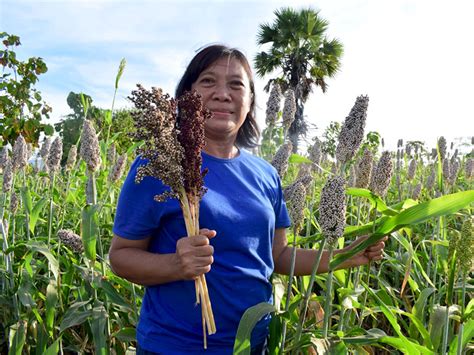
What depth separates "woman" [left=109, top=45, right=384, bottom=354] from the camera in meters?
1.81

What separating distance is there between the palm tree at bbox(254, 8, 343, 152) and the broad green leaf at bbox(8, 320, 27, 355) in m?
20.1

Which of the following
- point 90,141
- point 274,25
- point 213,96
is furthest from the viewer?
point 274,25

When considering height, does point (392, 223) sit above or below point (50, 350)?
above

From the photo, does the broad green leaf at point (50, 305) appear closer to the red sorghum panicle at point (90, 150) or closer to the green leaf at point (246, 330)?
the red sorghum panicle at point (90, 150)

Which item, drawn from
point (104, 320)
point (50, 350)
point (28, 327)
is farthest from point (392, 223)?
point (28, 327)

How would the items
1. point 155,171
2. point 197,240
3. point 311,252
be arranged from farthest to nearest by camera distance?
point 311,252
point 197,240
point 155,171

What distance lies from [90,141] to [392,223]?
1.58m

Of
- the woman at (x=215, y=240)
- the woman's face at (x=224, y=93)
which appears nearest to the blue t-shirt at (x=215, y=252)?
the woman at (x=215, y=240)

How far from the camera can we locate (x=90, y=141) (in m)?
2.34

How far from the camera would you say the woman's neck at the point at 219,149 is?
2.11 m

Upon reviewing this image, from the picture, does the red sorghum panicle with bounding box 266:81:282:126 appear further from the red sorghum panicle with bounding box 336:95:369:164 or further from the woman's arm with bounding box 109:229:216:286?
the red sorghum panicle with bounding box 336:95:369:164

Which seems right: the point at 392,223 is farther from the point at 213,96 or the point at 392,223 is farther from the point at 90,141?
the point at 90,141

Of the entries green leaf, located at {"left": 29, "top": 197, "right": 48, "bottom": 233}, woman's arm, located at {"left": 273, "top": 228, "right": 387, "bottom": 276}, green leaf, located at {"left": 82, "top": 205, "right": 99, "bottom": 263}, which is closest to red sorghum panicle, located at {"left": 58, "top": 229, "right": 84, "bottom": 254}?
green leaf, located at {"left": 82, "top": 205, "right": 99, "bottom": 263}

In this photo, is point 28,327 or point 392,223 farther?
point 28,327
